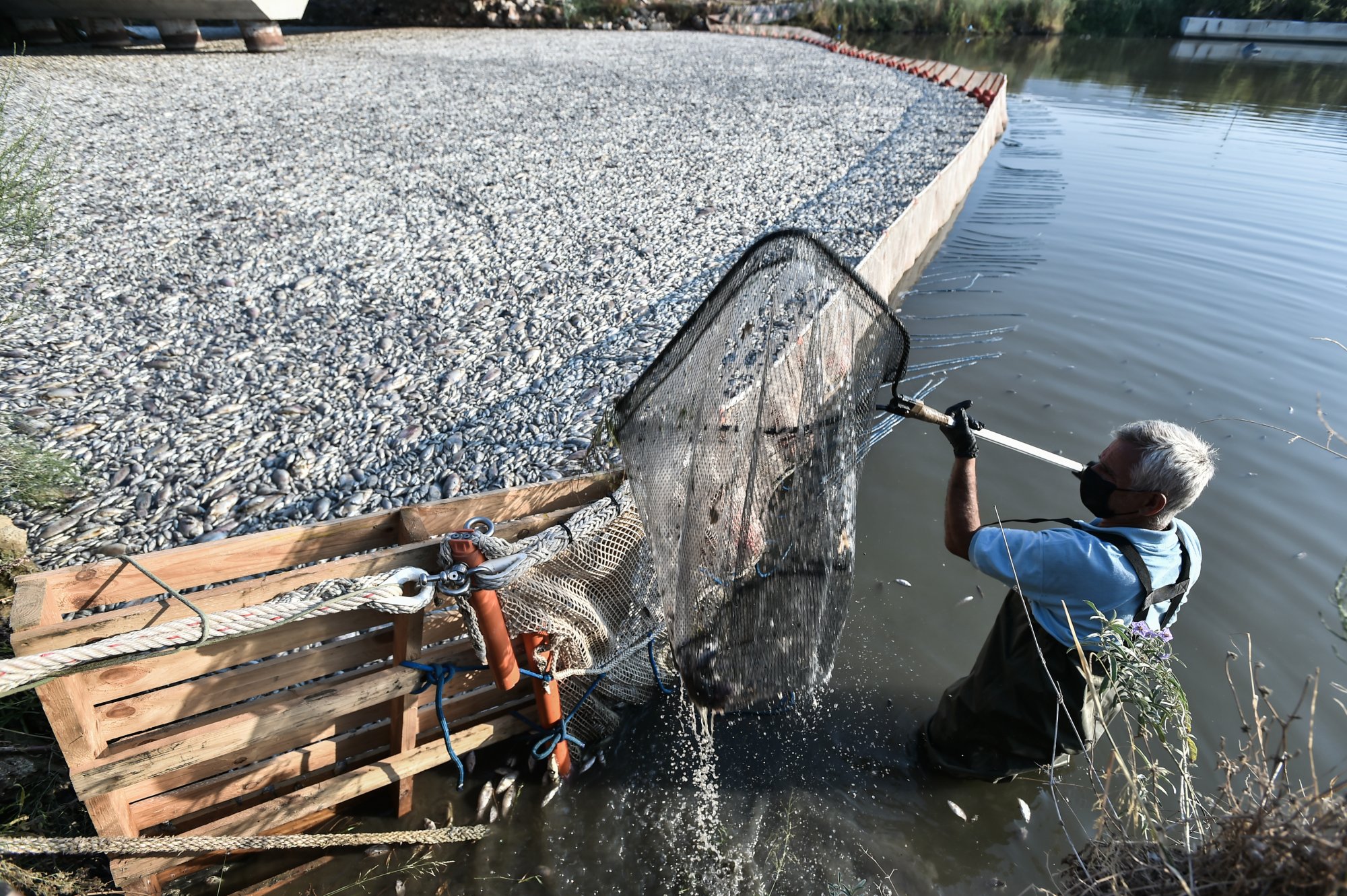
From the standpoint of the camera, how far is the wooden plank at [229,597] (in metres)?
2.27

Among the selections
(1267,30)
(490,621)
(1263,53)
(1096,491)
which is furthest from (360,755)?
(1267,30)

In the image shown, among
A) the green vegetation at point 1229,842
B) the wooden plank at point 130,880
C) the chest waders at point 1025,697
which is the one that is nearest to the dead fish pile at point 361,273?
the wooden plank at point 130,880

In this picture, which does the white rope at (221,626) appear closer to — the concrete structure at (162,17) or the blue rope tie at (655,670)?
the blue rope tie at (655,670)

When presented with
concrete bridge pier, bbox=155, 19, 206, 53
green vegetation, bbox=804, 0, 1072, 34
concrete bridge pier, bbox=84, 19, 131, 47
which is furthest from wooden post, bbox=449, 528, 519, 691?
green vegetation, bbox=804, 0, 1072, 34

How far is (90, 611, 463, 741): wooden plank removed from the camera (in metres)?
2.52

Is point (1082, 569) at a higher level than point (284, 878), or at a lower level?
higher

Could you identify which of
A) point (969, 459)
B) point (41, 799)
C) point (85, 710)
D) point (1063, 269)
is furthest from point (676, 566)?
point (1063, 269)

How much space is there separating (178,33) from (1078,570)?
2008 cm

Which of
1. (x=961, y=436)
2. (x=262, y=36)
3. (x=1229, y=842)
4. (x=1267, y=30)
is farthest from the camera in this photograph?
(x=1267, y=30)

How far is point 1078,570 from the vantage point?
2.64 m

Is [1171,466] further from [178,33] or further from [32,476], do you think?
[178,33]

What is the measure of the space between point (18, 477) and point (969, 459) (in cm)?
526

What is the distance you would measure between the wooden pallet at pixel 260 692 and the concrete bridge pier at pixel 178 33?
17758 millimetres

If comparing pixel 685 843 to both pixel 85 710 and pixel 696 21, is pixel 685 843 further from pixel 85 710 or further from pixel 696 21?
pixel 696 21
